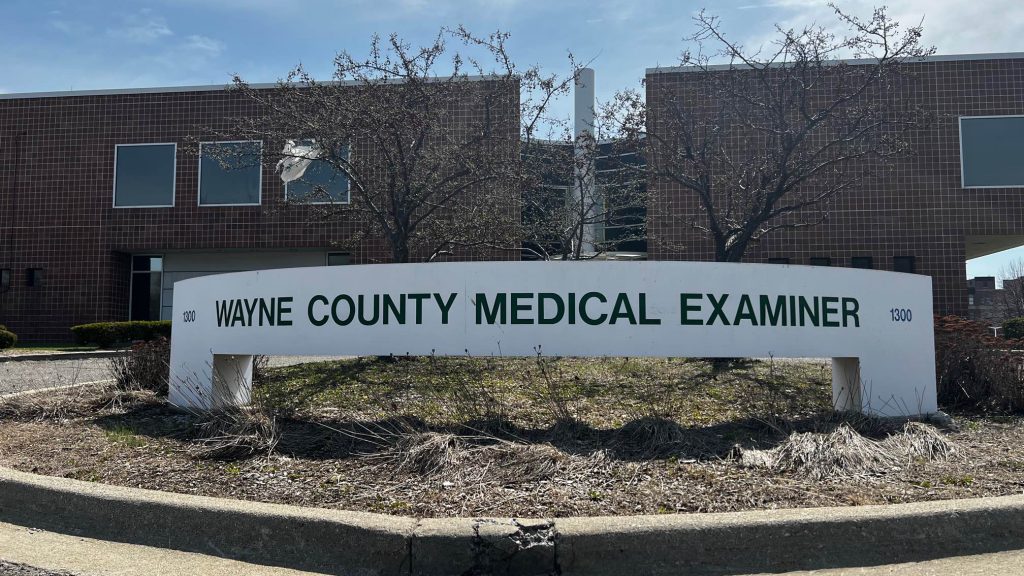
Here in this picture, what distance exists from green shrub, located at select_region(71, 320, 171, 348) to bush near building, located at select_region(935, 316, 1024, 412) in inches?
743

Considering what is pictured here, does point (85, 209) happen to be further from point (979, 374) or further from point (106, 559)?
point (979, 374)

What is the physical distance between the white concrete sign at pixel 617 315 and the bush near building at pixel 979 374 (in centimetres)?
116

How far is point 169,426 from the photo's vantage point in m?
7.58

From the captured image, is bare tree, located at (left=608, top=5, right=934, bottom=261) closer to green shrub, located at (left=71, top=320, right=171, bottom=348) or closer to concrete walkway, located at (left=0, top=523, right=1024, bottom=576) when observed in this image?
concrete walkway, located at (left=0, top=523, right=1024, bottom=576)

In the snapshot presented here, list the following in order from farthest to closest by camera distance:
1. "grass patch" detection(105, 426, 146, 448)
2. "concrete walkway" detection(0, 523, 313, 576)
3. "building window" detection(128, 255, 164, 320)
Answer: "building window" detection(128, 255, 164, 320) → "grass patch" detection(105, 426, 146, 448) → "concrete walkway" detection(0, 523, 313, 576)

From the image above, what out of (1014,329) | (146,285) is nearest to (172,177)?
(146,285)

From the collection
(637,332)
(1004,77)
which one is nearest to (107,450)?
(637,332)

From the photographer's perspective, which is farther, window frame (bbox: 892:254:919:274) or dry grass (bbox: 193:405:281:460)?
window frame (bbox: 892:254:919:274)

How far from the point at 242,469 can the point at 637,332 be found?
3366 mm

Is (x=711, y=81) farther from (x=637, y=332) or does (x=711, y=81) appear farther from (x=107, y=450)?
(x=107, y=450)

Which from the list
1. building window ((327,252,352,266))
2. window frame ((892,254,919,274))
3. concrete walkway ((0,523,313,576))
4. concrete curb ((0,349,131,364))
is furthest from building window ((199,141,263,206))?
concrete walkway ((0,523,313,576))

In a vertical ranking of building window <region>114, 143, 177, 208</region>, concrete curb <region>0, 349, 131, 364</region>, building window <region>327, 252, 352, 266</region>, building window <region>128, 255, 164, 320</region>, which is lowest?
concrete curb <region>0, 349, 131, 364</region>

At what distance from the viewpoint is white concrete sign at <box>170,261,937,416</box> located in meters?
6.89

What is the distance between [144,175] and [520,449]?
72.8 feet
